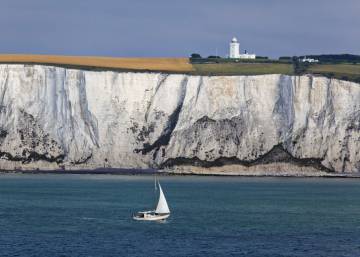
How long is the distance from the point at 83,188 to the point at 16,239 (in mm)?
37320

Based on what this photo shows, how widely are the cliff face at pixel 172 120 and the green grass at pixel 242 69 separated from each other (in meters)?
3.56

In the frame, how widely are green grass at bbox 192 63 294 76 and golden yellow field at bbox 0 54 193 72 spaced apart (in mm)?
1900

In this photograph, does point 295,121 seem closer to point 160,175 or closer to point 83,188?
point 160,175

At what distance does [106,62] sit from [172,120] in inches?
461

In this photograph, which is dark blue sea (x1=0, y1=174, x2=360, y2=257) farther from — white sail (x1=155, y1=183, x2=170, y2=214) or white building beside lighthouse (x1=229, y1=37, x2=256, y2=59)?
white building beside lighthouse (x1=229, y1=37, x2=256, y2=59)

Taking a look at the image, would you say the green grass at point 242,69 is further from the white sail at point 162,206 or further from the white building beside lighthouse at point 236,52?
the white sail at point 162,206

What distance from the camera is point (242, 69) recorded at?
12575 cm

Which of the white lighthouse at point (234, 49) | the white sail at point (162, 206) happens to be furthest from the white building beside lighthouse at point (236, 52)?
the white sail at point (162, 206)

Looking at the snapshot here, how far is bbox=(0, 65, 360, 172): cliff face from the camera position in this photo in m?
114

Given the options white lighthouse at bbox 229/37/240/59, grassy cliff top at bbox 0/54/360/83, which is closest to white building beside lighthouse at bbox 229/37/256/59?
white lighthouse at bbox 229/37/240/59

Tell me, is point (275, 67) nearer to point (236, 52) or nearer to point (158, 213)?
point (236, 52)

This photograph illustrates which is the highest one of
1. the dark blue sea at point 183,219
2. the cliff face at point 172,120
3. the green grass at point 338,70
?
the green grass at point 338,70

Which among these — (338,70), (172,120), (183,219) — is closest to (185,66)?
(172,120)

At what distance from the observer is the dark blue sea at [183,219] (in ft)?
185
